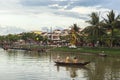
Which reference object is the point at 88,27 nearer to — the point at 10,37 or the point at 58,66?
the point at 58,66

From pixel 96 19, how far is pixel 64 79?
50582mm

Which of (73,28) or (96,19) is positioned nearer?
(96,19)

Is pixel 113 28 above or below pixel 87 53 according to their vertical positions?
above

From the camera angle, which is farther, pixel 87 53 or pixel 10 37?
pixel 10 37

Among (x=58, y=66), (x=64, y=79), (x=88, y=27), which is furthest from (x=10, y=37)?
(x=64, y=79)

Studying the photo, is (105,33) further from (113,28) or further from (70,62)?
(70,62)

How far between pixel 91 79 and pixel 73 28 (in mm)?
70851

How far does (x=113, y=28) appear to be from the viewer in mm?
78500

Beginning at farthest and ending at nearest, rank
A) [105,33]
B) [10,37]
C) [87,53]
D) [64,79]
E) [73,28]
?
[10,37]
[73,28]
[105,33]
[87,53]
[64,79]

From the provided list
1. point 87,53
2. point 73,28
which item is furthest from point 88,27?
point 73,28

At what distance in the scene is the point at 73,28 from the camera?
10538cm

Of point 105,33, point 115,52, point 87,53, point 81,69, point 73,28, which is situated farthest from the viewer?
point 73,28

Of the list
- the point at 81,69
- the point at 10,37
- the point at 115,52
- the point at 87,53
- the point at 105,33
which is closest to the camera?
the point at 81,69

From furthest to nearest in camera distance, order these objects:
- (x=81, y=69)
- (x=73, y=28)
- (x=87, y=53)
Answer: (x=73, y=28) < (x=87, y=53) < (x=81, y=69)
